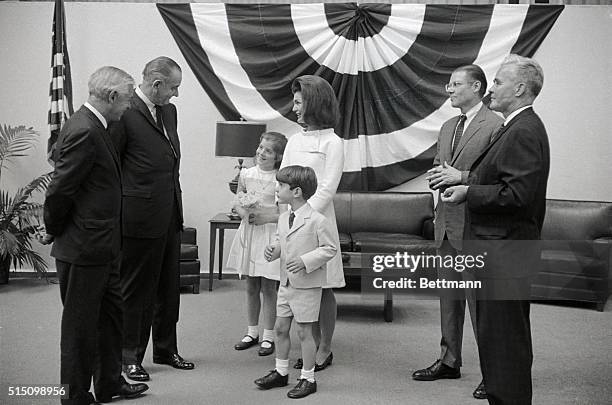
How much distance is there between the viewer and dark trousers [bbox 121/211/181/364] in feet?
12.7

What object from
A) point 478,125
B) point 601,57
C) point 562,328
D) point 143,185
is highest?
point 601,57

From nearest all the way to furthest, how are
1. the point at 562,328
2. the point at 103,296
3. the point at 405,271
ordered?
the point at 103,296 < the point at 405,271 < the point at 562,328

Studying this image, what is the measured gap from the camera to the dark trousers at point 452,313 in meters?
3.98

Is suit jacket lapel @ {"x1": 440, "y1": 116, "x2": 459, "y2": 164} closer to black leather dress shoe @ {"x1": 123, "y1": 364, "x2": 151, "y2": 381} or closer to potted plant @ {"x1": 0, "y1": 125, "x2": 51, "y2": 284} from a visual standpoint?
black leather dress shoe @ {"x1": 123, "y1": 364, "x2": 151, "y2": 381}

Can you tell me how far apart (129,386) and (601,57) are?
5.40 metres

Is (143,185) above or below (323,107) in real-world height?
below

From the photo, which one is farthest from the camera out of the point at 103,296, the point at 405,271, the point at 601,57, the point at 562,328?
the point at 601,57

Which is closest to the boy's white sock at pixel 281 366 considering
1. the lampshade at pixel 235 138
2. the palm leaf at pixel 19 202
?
the lampshade at pixel 235 138

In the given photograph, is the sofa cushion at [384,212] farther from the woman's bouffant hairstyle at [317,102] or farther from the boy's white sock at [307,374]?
the boy's white sock at [307,374]

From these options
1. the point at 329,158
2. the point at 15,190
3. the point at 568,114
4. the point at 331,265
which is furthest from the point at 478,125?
the point at 15,190

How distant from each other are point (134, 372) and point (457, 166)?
1923 mm

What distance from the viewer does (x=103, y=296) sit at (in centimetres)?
333

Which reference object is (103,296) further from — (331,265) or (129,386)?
(331,265)

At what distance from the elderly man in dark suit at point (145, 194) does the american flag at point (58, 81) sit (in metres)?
3.03
